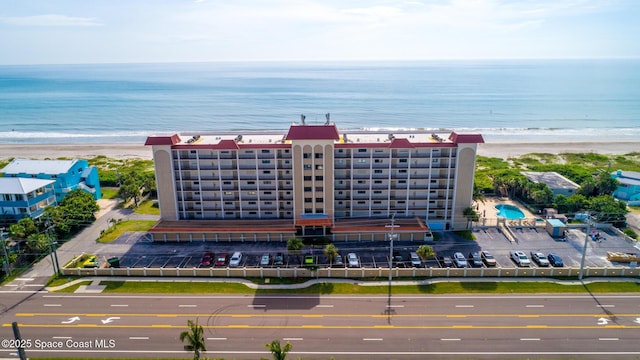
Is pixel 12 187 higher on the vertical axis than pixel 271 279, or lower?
higher

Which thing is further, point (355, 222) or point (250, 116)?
point (250, 116)

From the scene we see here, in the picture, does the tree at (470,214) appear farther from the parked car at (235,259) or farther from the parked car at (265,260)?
the parked car at (235,259)

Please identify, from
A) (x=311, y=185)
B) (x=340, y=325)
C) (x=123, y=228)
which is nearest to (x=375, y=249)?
(x=311, y=185)

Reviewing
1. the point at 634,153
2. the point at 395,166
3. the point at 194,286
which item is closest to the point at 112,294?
the point at 194,286

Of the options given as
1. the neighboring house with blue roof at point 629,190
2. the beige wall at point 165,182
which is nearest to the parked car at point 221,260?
the beige wall at point 165,182

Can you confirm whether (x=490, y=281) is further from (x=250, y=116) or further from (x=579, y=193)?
(x=250, y=116)

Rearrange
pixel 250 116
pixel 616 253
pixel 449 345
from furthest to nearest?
1. pixel 250 116
2. pixel 616 253
3. pixel 449 345

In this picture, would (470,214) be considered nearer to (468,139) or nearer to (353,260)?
(468,139)
